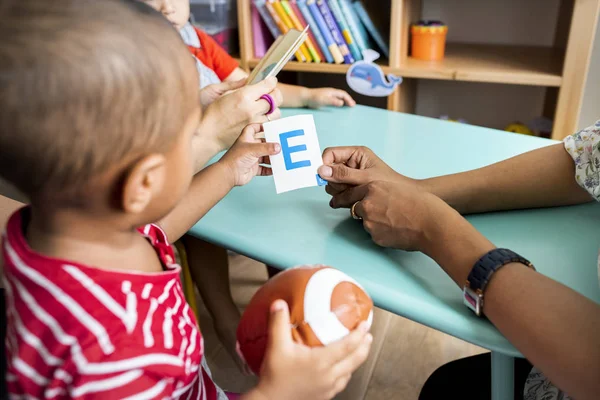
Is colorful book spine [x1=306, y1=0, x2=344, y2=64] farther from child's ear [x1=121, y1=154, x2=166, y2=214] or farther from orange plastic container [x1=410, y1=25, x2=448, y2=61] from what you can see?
child's ear [x1=121, y1=154, x2=166, y2=214]

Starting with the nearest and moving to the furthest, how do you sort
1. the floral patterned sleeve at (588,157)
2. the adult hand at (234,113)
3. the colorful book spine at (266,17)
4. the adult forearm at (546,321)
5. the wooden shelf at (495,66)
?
the adult forearm at (546,321)
the floral patterned sleeve at (588,157)
the adult hand at (234,113)
the wooden shelf at (495,66)
the colorful book spine at (266,17)

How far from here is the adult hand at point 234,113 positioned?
1.07 m

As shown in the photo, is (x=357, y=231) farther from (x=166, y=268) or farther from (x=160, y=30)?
(x=160, y=30)

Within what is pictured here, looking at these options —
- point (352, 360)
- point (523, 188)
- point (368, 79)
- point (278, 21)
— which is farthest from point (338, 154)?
point (278, 21)

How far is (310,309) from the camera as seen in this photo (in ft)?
1.89

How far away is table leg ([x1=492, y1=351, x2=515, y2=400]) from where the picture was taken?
0.74 metres

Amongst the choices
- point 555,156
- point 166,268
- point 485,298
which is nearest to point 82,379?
point 166,268

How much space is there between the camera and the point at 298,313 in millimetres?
582

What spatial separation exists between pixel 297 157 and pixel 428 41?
135cm

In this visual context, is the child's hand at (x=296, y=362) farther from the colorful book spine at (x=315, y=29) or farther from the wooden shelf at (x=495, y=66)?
the colorful book spine at (x=315, y=29)

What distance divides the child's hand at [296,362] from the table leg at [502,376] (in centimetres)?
27

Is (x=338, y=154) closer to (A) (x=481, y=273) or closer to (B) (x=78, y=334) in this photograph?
(A) (x=481, y=273)

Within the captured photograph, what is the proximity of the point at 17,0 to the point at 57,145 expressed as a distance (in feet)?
0.44

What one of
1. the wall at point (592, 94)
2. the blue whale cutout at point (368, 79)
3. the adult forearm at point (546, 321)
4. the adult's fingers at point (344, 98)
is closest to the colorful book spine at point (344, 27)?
the blue whale cutout at point (368, 79)
